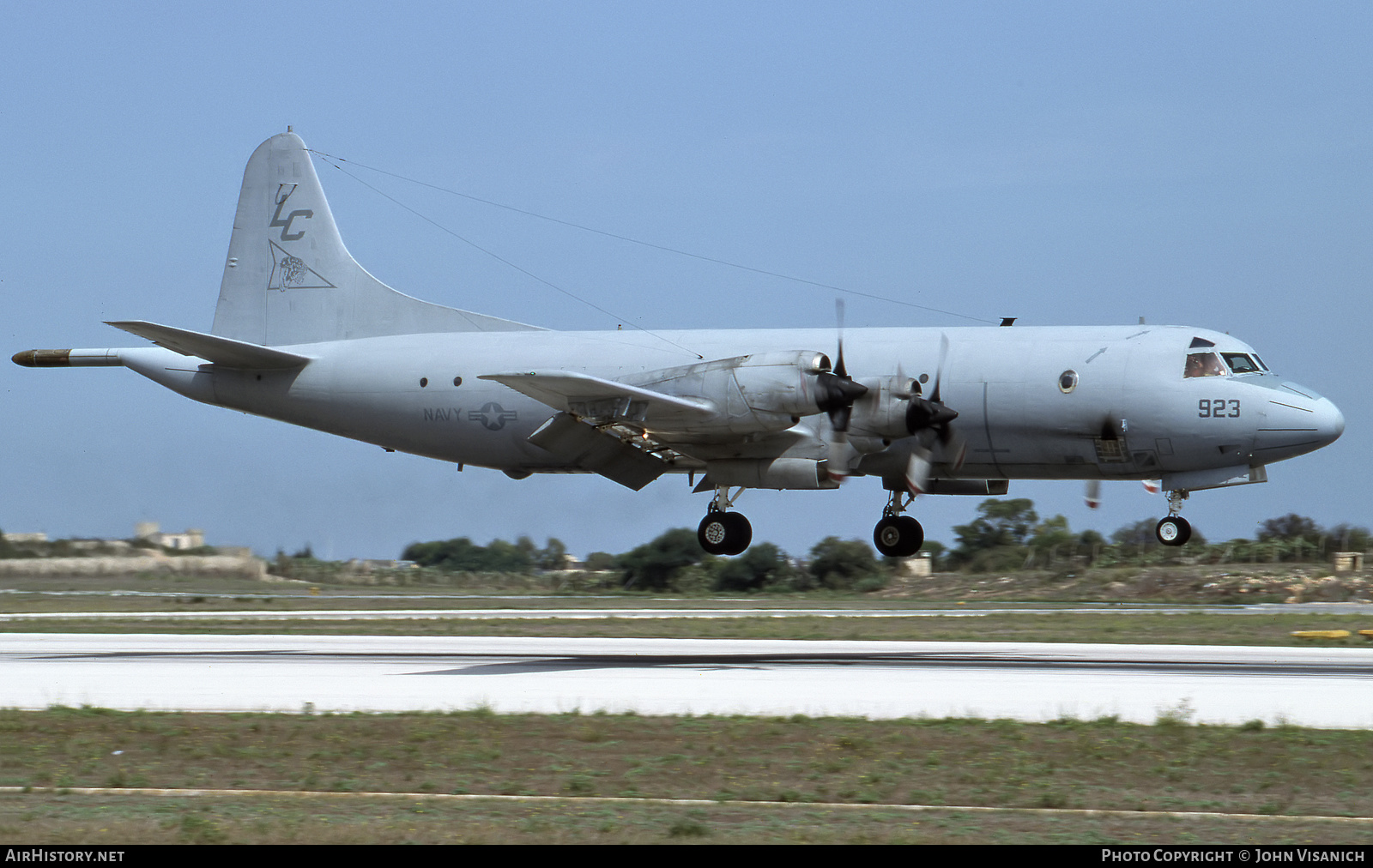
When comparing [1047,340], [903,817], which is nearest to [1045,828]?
[903,817]

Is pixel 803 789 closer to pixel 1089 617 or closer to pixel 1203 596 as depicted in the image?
pixel 1089 617

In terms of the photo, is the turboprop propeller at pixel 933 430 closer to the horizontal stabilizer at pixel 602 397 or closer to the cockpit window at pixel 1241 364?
the horizontal stabilizer at pixel 602 397

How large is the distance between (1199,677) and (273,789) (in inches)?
542

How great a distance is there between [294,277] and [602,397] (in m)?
13.9

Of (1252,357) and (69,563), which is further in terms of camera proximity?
(69,563)

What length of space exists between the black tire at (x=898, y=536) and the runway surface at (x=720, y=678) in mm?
5481

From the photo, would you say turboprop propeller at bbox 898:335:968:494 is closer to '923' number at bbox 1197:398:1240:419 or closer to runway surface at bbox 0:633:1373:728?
runway surface at bbox 0:633:1373:728

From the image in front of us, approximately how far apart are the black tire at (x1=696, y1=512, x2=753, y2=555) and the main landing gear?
29.5 feet

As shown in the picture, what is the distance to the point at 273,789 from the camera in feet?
43.0

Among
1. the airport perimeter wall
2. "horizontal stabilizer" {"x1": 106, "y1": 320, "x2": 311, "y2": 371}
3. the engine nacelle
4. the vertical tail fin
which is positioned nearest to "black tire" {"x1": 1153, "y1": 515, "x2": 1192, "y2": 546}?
the engine nacelle

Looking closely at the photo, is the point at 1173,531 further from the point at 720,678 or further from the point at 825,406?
the point at 720,678

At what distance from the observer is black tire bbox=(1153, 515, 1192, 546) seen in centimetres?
3109

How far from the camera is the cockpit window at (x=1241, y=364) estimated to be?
30.9 metres

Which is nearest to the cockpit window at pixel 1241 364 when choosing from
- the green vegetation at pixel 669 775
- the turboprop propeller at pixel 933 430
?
the turboprop propeller at pixel 933 430
